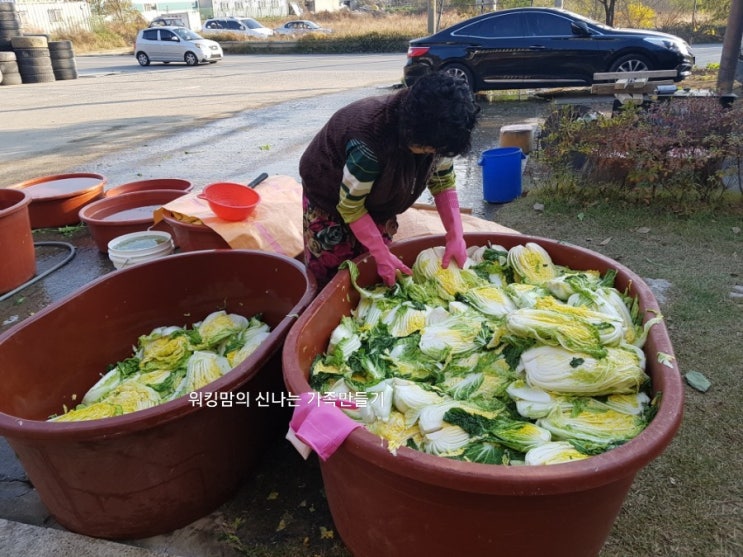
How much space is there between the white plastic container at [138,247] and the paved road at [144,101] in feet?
12.2

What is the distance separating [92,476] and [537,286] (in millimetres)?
2140

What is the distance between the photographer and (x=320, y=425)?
1.80m

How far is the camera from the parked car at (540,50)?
10180mm

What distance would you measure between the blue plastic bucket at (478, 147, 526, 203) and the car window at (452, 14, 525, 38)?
588cm

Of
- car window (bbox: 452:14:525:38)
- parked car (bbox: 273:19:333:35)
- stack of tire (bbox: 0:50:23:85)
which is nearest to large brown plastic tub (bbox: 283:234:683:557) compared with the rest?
car window (bbox: 452:14:525:38)

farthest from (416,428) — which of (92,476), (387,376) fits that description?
(92,476)

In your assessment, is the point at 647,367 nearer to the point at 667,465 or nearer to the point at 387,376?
the point at 667,465

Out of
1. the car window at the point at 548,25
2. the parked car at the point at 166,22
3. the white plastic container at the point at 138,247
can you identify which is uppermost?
the parked car at the point at 166,22

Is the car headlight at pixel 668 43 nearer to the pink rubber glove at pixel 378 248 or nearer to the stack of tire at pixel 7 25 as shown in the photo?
the pink rubber glove at pixel 378 248

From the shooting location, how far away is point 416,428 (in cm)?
198

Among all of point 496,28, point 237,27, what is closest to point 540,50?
point 496,28

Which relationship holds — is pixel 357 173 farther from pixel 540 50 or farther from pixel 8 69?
pixel 8 69

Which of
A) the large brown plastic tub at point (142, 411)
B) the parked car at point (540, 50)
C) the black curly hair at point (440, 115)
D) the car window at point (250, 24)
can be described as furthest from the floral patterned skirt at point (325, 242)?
the car window at point (250, 24)

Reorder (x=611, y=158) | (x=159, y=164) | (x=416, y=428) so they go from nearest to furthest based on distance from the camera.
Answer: (x=416, y=428), (x=611, y=158), (x=159, y=164)
